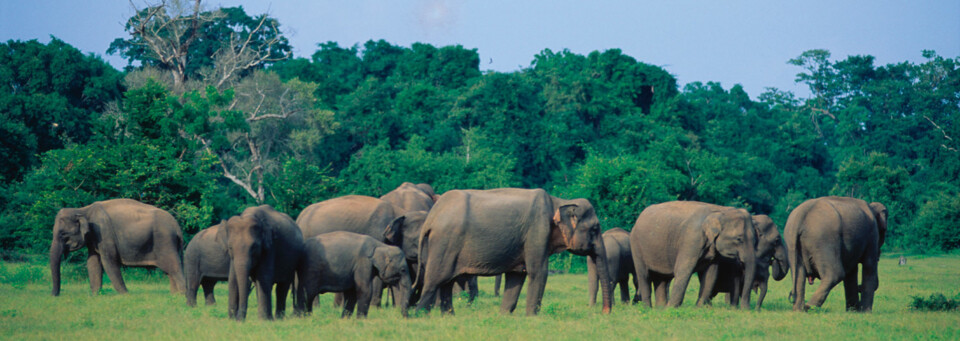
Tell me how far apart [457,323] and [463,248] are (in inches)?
55.8

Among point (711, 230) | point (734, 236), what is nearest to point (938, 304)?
point (734, 236)

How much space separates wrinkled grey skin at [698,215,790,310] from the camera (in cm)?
1853

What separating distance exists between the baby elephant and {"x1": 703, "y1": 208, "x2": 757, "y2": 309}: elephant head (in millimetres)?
5590

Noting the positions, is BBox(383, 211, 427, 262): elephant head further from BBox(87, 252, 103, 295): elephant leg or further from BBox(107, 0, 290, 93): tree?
BBox(107, 0, 290, 93): tree

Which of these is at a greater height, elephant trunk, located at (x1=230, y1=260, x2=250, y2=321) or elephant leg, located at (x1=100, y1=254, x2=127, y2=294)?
elephant trunk, located at (x1=230, y1=260, x2=250, y2=321)

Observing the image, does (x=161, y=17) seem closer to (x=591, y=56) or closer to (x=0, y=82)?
(x=0, y=82)

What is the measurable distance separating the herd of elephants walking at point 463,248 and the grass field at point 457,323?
0.50 metres

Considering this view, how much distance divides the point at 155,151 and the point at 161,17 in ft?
81.6

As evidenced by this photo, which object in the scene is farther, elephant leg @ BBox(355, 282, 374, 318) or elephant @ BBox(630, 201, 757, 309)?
elephant @ BBox(630, 201, 757, 309)

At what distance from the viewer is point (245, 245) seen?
45.4 feet

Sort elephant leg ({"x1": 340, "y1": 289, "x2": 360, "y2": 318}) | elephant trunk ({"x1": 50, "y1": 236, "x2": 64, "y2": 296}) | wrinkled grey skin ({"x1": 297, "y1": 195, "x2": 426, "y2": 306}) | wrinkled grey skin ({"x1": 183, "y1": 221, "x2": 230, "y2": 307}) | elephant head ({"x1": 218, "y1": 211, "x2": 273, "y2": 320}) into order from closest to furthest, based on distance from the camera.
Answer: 1. elephant head ({"x1": 218, "y1": 211, "x2": 273, "y2": 320})
2. elephant leg ({"x1": 340, "y1": 289, "x2": 360, "y2": 318})
3. wrinkled grey skin ({"x1": 183, "y1": 221, "x2": 230, "y2": 307})
4. wrinkled grey skin ({"x1": 297, "y1": 195, "x2": 426, "y2": 306})
5. elephant trunk ({"x1": 50, "y1": 236, "x2": 64, "y2": 296})

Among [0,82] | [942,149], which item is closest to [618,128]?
[942,149]

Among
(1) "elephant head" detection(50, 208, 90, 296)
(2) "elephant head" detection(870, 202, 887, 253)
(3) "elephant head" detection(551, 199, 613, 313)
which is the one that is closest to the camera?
(3) "elephant head" detection(551, 199, 613, 313)

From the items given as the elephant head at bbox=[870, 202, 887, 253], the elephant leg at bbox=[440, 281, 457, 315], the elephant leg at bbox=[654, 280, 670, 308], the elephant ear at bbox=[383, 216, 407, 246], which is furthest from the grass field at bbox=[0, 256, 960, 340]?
the elephant head at bbox=[870, 202, 887, 253]
